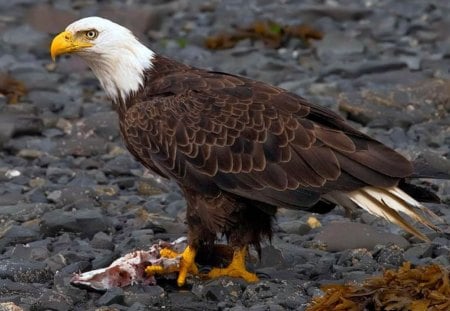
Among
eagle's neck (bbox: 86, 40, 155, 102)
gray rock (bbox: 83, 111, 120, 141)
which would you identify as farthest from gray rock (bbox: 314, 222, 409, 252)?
gray rock (bbox: 83, 111, 120, 141)

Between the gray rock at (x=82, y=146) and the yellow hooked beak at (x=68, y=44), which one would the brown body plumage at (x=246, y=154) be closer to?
the yellow hooked beak at (x=68, y=44)

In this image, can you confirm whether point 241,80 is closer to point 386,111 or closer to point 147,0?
point 386,111

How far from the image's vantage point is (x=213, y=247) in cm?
768

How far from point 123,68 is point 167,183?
1931 millimetres

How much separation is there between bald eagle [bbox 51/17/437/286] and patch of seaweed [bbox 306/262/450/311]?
1.71ft

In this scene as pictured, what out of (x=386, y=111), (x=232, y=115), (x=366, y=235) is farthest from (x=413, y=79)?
(x=232, y=115)

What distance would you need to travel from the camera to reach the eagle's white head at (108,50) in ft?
25.4

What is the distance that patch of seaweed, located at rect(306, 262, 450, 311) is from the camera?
640 centimetres

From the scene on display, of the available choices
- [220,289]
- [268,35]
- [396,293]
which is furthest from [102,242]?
[268,35]

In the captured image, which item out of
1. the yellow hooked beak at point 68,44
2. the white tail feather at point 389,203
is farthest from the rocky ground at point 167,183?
the yellow hooked beak at point 68,44

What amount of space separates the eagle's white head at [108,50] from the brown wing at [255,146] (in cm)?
35

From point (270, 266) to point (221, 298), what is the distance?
65 cm

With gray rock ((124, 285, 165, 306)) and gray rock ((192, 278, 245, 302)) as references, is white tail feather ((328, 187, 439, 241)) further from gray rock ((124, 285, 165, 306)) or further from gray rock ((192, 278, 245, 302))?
gray rock ((124, 285, 165, 306))

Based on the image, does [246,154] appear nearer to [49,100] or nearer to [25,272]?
[25,272]
